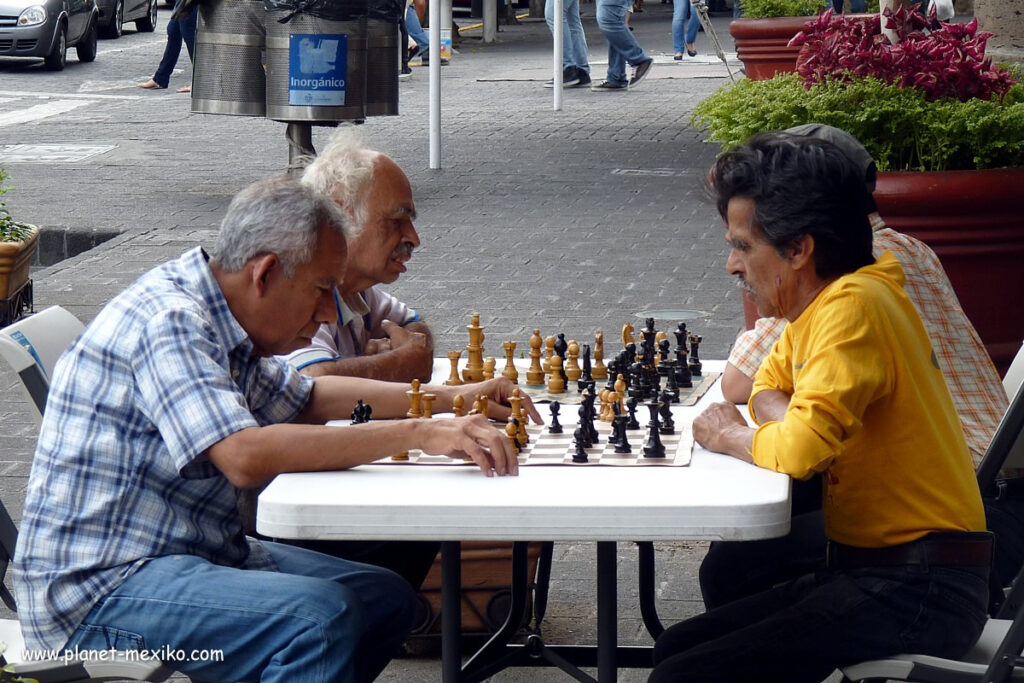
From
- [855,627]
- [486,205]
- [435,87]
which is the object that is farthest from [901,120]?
[435,87]

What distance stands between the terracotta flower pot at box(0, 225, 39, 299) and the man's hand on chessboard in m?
5.00

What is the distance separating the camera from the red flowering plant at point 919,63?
5754 mm

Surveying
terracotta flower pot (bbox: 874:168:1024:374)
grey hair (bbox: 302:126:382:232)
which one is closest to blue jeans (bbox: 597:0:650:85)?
terracotta flower pot (bbox: 874:168:1024:374)

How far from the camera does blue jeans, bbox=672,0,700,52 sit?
21.0 metres

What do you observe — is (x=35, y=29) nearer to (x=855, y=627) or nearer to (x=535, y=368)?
(x=535, y=368)

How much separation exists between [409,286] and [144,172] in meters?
4.72

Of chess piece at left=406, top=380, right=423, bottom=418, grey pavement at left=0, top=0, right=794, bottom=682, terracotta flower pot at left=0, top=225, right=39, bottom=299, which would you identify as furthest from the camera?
terracotta flower pot at left=0, top=225, right=39, bottom=299

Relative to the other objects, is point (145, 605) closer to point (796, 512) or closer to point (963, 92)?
point (796, 512)

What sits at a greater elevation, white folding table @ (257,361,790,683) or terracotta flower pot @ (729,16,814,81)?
white folding table @ (257,361,790,683)

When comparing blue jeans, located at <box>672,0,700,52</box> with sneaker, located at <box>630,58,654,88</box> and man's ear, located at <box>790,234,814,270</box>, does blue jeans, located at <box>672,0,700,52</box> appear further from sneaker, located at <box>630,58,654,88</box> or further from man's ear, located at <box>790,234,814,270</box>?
man's ear, located at <box>790,234,814,270</box>

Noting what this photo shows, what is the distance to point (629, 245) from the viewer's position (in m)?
9.36

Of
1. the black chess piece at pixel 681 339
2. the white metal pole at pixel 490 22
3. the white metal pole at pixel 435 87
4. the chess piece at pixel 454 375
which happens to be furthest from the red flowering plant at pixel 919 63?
the white metal pole at pixel 490 22

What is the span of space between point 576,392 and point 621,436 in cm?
69

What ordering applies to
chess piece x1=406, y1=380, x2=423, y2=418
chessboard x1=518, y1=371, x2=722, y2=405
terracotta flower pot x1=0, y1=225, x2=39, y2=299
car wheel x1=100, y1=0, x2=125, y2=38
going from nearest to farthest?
chess piece x1=406, y1=380, x2=423, y2=418
chessboard x1=518, y1=371, x2=722, y2=405
terracotta flower pot x1=0, y1=225, x2=39, y2=299
car wheel x1=100, y1=0, x2=125, y2=38
